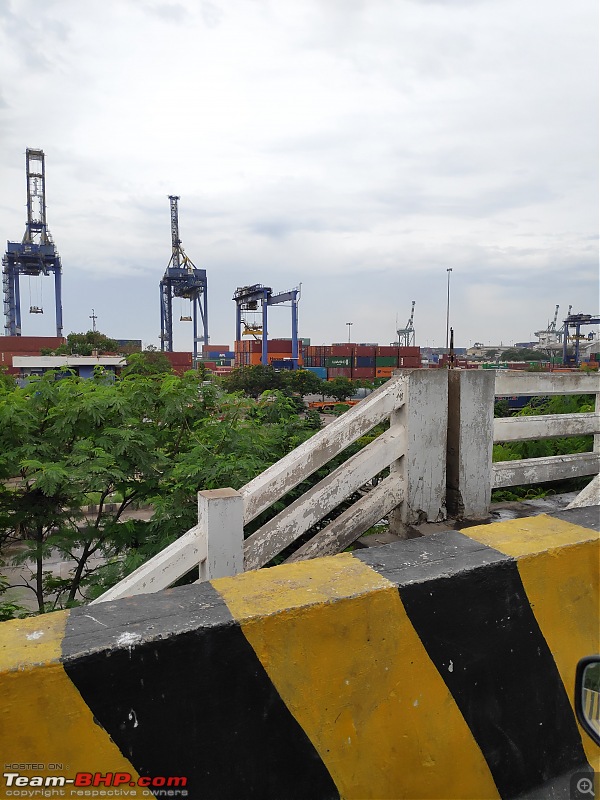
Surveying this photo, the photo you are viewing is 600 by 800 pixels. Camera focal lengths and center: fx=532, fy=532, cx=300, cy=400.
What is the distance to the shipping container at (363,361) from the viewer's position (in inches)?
2938

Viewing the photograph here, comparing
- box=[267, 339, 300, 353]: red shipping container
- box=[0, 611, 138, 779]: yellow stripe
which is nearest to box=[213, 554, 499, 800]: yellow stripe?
box=[0, 611, 138, 779]: yellow stripe

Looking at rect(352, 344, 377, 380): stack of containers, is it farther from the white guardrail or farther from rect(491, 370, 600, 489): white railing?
the white guardrail

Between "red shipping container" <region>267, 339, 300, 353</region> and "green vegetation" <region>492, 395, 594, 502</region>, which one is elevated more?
"red shipping container" <region>267, 339, 300, 353</region>

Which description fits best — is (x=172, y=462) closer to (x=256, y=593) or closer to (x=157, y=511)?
(x=157, y=511)

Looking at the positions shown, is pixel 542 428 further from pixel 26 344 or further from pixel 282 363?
pixel 26 344

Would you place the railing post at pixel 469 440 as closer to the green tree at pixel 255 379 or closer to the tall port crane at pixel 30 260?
the green tree at pixel 255 379

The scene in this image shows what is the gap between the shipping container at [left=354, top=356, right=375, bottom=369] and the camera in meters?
74.6

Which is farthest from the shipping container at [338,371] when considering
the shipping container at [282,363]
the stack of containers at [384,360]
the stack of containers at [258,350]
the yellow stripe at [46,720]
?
the yellow stripe at [46,720]

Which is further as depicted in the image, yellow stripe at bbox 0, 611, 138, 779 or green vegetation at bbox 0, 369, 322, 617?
green vegetation at bbox 0, 369, 322, 617

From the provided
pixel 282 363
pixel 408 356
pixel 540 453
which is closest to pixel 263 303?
pixel 282 363

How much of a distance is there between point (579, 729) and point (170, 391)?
12.5ft

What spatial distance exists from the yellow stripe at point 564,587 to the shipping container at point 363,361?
73.1 meters

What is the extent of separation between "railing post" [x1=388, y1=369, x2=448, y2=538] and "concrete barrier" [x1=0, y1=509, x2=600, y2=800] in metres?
1.36

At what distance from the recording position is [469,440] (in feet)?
12.2
